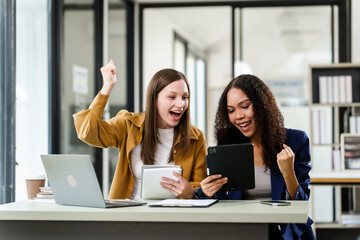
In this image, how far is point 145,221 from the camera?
1.86 metres

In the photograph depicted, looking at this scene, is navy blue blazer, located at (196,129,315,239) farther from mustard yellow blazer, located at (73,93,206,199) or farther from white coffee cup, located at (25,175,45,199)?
white coffee cup, located at (25,175,45,199)

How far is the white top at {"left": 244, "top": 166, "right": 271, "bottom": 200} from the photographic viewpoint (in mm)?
2441

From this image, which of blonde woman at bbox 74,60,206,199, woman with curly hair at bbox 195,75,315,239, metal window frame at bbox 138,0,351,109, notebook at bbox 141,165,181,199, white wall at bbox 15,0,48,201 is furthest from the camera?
metal window frame at bbox 138,0,351,109

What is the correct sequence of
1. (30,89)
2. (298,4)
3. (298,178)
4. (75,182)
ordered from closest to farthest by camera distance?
(75,182)
(298,178)
(30,89)
(298,4)

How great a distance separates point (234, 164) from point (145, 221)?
0.47m

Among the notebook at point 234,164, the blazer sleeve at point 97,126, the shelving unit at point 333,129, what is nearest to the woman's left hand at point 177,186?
the notebook at point 234,164

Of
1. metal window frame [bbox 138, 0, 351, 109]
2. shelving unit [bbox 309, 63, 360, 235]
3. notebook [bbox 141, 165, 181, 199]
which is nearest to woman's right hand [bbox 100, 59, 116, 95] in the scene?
notebook [bbox 141, 165, 181, 199]

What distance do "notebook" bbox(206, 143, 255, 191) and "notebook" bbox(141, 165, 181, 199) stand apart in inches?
7.0

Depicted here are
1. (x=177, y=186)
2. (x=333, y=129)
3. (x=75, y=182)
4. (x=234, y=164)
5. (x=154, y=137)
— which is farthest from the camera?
(x=333, y=129)

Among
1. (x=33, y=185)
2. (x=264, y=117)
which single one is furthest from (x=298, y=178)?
(x=33, y=185)

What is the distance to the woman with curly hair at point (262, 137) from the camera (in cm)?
237

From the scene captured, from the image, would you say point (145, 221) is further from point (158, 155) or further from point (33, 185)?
point (158, 155)

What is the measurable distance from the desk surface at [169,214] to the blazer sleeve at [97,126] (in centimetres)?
62

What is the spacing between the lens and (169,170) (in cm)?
223
